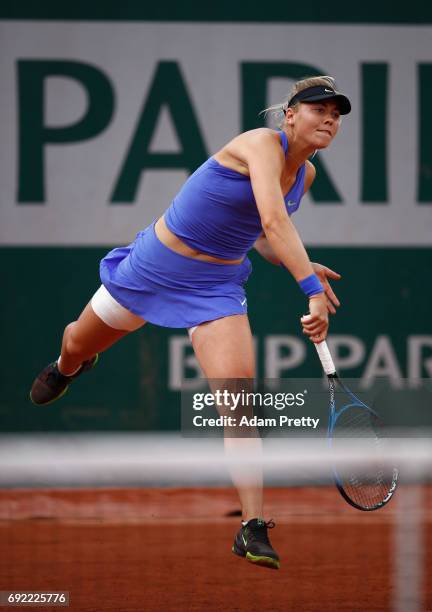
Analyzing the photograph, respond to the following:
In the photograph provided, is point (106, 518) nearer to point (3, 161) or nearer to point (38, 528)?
point (38, 528)

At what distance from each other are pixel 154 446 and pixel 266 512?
2.96 feet

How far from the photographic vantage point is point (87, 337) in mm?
3551

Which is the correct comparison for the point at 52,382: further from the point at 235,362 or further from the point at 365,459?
the point at 365,459

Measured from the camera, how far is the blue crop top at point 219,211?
309 centimetres

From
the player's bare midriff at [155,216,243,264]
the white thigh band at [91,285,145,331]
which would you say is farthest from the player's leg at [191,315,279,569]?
the white thigh band at [91,285,145,331]

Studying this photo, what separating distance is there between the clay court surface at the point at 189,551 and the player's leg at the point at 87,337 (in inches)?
28.3

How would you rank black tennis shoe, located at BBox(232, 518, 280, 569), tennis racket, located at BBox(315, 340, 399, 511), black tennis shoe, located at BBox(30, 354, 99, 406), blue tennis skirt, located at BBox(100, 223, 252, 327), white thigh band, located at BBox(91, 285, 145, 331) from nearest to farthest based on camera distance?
black tennis shoe, located at BBox(232, 518, 280, 569) < tennis racket, located at BBox(315, 340, 399, 511) < blue tennis skirt, located at BBox(100, 223, 252, 327) < white thigh band, located at BBox(91, 285, 145, 331) < black tennis shoe, located at BBox(30, 354, 99, 406)

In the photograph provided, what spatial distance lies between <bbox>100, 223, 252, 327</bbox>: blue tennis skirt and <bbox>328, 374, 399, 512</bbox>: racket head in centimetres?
42

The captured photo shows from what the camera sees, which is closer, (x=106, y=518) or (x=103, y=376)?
(x=106, y=518)

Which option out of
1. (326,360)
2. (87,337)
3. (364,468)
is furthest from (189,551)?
(326,360)

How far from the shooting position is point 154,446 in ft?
21.1

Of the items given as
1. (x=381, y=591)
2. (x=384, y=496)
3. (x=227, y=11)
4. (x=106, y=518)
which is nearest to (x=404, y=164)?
(x=227, y=11)

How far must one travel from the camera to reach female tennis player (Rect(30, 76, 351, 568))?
2.93m

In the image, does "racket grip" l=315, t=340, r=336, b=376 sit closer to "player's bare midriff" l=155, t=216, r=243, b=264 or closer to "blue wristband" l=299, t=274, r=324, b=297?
"blue wristband" l=299, t=274, r=324, b=297
